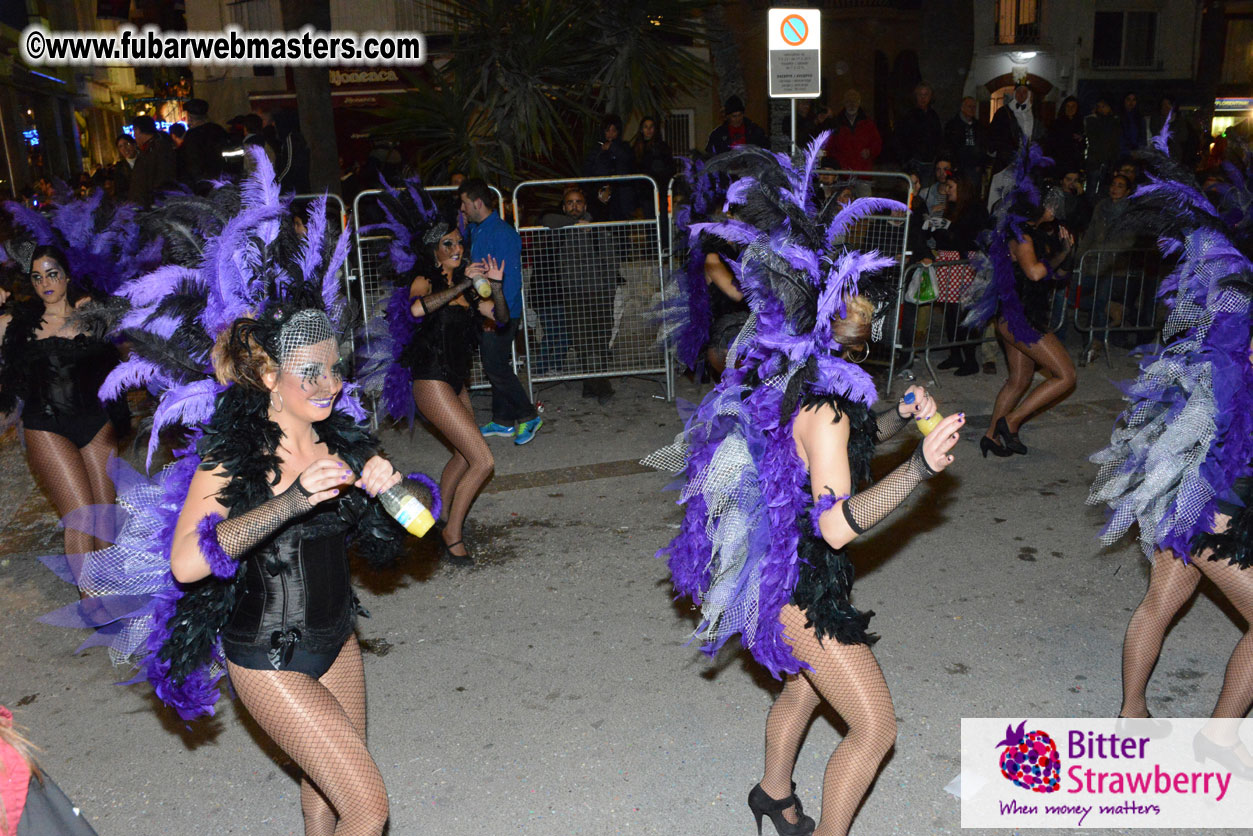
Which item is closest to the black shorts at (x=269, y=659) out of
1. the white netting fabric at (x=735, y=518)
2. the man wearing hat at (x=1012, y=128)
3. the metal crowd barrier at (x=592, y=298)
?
the white netting fabric at (x=735, y=518)

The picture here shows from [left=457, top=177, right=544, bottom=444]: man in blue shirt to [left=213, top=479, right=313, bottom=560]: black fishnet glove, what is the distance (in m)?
3.54

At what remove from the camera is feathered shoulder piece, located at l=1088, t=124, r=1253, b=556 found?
3395 mm

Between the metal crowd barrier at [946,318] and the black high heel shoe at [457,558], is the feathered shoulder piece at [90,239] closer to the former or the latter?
the black high heel shoe at [457,558]

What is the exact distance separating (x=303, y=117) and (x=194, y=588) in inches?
378

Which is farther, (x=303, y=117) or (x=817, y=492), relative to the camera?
(x=303, y=117)

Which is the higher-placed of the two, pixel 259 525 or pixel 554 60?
pixel 554 60

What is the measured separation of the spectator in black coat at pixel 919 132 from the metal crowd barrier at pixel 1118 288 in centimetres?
344

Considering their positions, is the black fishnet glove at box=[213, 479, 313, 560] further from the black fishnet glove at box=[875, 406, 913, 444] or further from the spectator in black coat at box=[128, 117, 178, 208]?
the spectator in black coat at box=[128, 117, 178, 208]

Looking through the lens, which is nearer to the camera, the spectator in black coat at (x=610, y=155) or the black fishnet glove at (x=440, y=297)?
the black fishnet glove at (x=440, y=297)

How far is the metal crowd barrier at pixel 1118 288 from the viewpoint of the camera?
10.2 meters

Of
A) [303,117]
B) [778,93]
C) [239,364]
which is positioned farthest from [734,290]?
Answer: [303,117]

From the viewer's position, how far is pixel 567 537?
611 centimetres

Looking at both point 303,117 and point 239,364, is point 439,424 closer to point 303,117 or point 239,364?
point 239,364

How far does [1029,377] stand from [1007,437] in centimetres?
46
